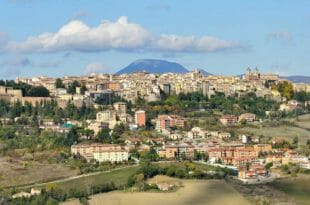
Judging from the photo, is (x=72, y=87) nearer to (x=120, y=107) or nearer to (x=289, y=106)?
(x=120, y=107)

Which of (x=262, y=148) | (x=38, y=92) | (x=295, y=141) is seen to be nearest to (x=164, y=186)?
(x=262, y=148)

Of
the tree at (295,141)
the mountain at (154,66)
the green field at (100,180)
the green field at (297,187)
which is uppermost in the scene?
the mountain at (154,66)

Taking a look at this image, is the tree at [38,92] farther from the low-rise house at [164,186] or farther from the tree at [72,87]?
the low-rise house at [164,186]

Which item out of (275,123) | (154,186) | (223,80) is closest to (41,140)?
(154,186)

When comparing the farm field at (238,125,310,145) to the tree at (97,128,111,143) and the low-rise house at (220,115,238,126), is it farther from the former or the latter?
the tree at (97,128,111,143)

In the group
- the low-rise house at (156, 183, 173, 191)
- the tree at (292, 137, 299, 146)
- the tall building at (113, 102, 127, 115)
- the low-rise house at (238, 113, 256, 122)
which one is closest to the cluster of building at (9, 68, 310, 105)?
the tall building at (113, 102, 127, 115)

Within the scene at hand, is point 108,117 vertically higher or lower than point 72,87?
lower

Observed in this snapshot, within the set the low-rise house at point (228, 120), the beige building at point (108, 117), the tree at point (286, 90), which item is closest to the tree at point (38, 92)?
the beige building at point (108, 117)

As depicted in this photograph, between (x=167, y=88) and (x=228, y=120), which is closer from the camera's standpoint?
(x=228, y=120)

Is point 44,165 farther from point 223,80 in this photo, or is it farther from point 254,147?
point 223,80
